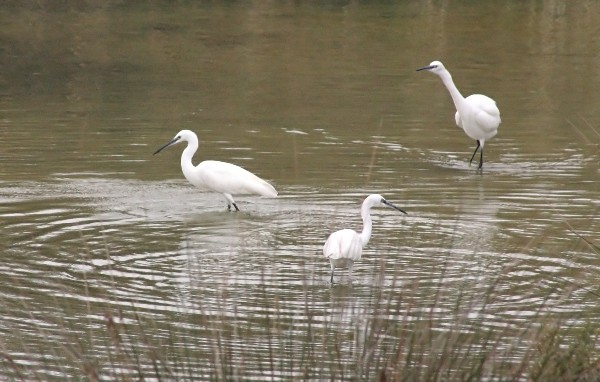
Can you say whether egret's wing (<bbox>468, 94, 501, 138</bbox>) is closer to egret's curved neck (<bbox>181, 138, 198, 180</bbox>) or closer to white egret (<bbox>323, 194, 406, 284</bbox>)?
egret's curved neck (<bbox>181, 138, 198, 180</bbox>)

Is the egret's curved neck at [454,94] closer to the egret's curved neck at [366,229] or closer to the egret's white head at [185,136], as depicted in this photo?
the egret's white head at [185,136]

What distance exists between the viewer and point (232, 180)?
35.2 feet

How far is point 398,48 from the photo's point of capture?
70.1ft

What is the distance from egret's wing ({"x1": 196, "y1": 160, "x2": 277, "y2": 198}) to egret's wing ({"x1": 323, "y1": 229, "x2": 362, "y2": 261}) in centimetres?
258

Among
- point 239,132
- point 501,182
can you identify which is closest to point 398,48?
point 239,132

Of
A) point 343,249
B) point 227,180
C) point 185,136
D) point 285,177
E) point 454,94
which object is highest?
point 454,94

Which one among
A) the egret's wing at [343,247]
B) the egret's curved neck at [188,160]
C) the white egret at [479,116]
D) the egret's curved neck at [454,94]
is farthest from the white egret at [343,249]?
the egret's curved neck at [454,94]

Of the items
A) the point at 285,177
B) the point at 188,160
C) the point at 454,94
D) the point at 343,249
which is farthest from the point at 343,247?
the point at 454,94

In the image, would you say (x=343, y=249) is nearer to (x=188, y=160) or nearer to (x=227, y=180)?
(x=227, y=180)

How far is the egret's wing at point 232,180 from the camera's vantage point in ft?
35.0

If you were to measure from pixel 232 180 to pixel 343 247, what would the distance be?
292 cm

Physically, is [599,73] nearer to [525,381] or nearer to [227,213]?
[227,213]

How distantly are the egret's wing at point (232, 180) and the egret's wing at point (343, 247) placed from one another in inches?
101

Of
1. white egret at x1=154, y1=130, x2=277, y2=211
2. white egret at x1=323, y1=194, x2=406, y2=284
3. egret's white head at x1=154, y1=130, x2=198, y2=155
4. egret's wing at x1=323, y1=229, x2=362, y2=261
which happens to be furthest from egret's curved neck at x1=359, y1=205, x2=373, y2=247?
egret's white head at x1=154, y1=130, x2=198, y2=155
